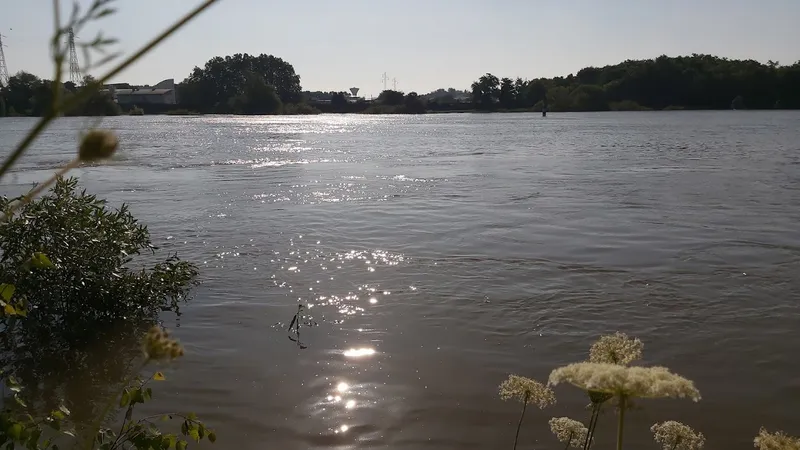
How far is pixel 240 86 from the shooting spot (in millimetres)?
146750

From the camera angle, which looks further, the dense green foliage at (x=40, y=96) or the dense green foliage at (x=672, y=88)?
the dense green foliage at (x=672, y=88)

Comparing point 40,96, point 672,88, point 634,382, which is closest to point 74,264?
point 634,382

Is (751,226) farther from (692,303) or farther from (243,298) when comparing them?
(243,298)

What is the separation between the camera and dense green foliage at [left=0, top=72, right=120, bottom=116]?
58 cm

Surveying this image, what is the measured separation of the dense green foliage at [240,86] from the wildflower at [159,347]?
13766 centimetres

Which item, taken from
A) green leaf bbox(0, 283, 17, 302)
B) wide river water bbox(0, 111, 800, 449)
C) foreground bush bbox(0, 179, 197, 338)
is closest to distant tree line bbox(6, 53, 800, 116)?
wide river water bbox(0, 111, 800, 449)

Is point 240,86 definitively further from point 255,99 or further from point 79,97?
point 79,97

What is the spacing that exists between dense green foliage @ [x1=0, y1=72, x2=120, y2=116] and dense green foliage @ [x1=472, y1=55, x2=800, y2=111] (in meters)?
119

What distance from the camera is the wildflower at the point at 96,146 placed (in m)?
0.54

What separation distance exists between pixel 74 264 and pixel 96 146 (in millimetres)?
8236

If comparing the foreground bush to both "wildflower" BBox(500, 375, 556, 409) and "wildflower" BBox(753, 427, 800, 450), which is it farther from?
"wildflower" BBox(753, 427, 800, 450)

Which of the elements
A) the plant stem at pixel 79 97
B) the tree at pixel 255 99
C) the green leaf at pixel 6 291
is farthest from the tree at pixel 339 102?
the plant stem at pixel 79 97

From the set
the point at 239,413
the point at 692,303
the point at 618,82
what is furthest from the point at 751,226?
the point at 618,82

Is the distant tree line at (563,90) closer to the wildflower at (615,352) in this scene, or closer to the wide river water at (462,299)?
the wide river water at (462,299)
